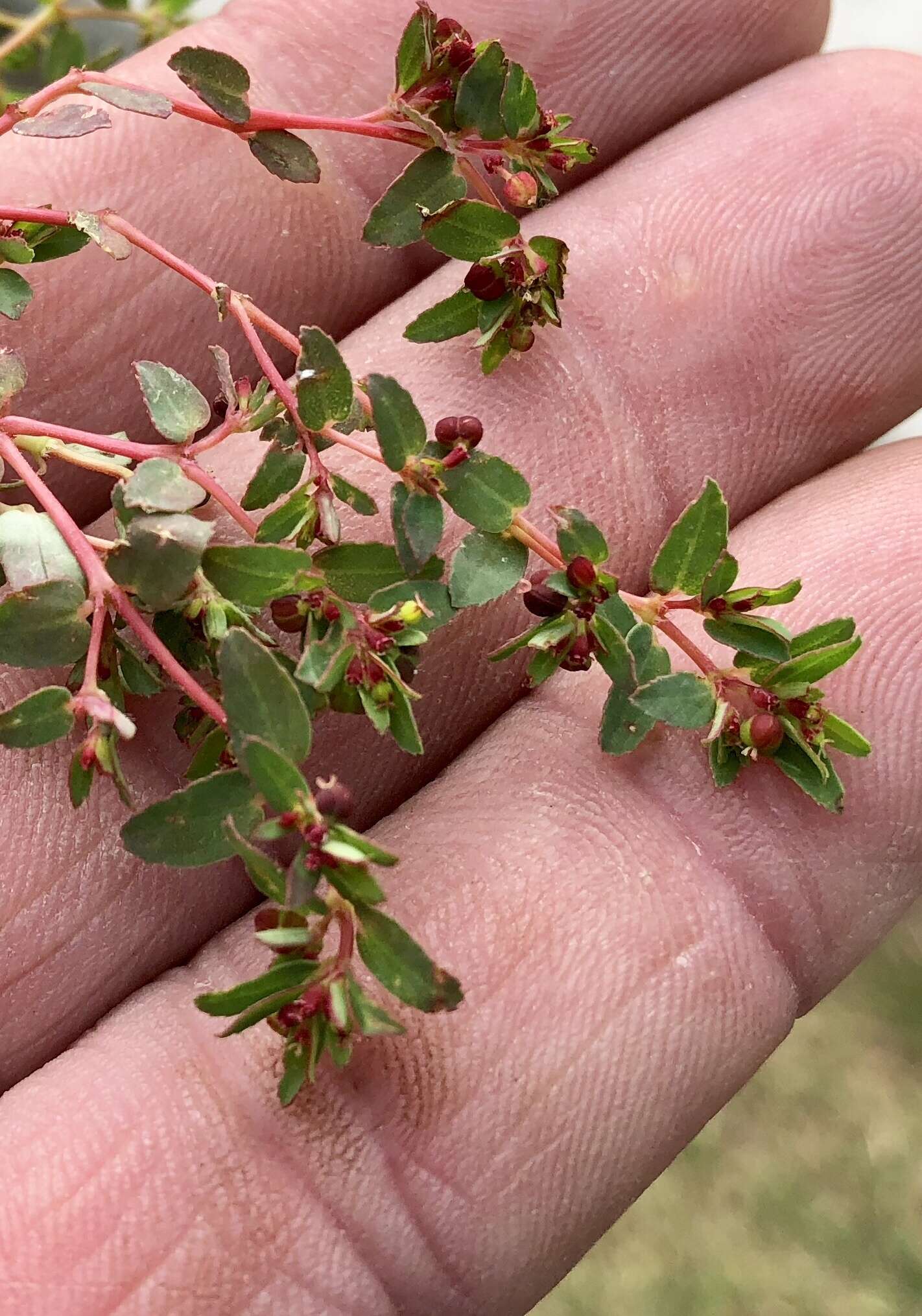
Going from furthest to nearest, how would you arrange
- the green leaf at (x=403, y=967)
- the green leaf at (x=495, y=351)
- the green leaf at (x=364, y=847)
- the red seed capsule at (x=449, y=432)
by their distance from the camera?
1. the green leaf at (x=495, y=351)
2. the red seed capsule at (x=449, y=432)
3. the green leaf at (x=403, y=967)
4. the green leaf at (x=364, y=847)

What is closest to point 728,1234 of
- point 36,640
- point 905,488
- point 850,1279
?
point 850,1279

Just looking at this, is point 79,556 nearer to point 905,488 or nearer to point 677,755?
point 677,755

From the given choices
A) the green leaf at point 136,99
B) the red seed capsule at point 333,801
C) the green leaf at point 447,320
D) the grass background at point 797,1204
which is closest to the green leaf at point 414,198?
the green leaf at point 447,320

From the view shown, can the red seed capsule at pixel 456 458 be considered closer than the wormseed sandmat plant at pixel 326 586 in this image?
No

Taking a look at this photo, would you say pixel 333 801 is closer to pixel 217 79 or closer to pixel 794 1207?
pixel 217 79

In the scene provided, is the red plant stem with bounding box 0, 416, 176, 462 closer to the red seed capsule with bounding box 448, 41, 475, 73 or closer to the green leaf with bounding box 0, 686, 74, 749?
the green leaf with bounding box 0, 686, 74, 749

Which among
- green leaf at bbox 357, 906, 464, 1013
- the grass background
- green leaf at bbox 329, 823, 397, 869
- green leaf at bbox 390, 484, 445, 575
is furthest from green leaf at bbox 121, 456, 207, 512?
the grass background

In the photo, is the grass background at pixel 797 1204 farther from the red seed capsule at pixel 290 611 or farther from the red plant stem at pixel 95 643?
the red plant stem at pixel 95 643

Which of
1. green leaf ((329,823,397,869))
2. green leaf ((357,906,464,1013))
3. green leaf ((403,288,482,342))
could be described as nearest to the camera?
green leaf ((329,823,397,869))
